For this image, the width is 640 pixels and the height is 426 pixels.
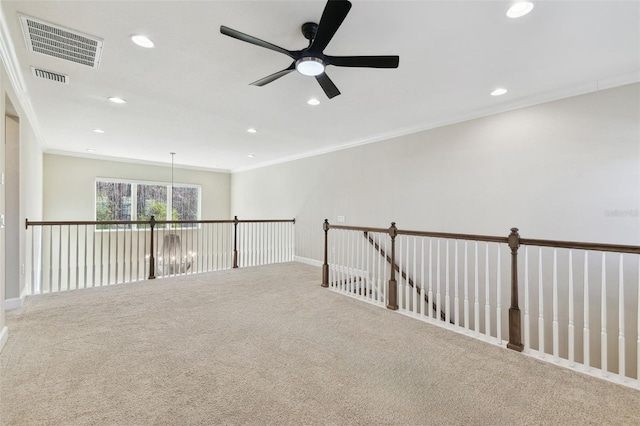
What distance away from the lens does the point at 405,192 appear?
182 inches

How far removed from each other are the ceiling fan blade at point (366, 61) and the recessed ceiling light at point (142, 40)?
1.47m

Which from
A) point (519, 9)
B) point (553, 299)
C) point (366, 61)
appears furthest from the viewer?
point (553, 299)

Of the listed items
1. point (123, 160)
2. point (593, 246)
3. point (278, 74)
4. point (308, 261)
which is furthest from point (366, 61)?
point (123, 160)

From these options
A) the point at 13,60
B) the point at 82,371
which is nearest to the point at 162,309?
the point at 82,371

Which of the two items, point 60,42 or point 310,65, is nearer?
point 310,65

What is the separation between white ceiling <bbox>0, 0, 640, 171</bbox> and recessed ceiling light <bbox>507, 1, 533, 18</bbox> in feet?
0.15

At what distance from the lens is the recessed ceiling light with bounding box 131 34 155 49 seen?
222 cm

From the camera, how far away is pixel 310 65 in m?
2.20

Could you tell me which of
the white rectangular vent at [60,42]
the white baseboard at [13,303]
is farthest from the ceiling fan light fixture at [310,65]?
the white baseboard at [13,303]

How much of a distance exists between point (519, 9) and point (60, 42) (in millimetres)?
3513

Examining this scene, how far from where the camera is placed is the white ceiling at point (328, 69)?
1.97 m

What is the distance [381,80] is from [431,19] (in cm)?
95

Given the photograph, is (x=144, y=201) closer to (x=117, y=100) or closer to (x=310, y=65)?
(x=117, y=100)

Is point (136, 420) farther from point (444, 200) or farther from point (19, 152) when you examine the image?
point (444, 200)
